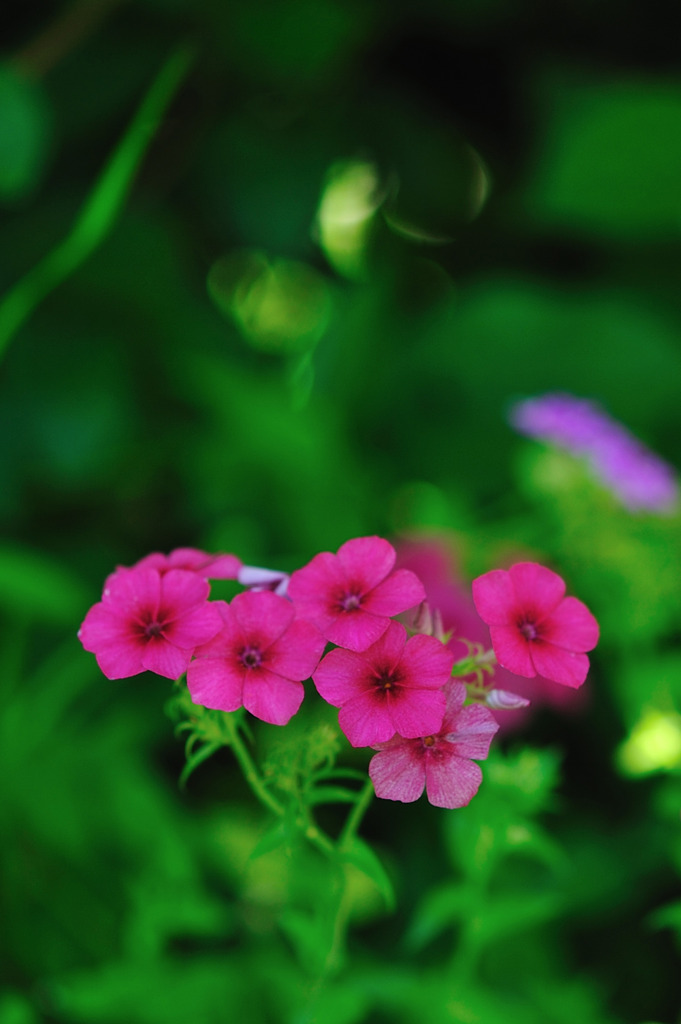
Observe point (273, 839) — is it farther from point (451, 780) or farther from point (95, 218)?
point (95, 218)

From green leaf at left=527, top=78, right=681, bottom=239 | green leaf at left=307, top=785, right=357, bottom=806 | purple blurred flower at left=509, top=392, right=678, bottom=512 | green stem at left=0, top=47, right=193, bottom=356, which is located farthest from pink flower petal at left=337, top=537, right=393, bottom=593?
green leaf at left=527, top=78, right=681, bottom=239

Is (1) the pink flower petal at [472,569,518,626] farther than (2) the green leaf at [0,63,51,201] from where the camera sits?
No

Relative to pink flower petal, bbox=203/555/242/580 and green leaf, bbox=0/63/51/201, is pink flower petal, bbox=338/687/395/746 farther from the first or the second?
green leaf, bbox=0/63/51/201

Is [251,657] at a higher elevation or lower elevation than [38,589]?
higher

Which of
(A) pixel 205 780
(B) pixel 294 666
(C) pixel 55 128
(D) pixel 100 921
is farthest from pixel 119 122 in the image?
(B) pixel 294 666

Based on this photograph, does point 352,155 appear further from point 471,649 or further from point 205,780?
point 471,649

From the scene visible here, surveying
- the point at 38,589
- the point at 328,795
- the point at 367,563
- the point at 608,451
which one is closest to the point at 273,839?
the point at 328,795

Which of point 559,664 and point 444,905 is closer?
point 559,664
